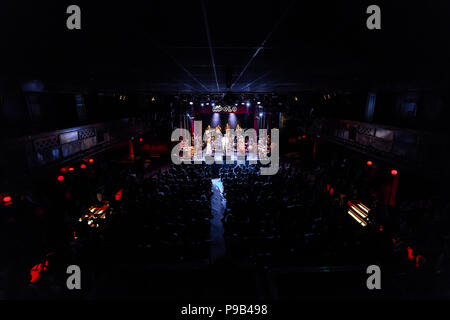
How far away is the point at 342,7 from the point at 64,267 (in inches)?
321

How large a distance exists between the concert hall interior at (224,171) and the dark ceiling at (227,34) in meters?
0.02

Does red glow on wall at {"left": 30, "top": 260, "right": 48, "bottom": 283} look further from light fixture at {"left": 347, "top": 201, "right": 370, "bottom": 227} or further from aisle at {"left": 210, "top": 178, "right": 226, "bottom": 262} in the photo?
light fixture at {"left": 347, "top": 201, "right": 370, "bottom": 227}

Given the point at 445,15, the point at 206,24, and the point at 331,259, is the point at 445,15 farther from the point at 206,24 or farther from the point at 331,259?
the point at 331,259

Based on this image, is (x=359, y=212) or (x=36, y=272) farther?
(x=359, y=212)

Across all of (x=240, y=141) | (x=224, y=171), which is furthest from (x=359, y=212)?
(x=240, y=141)

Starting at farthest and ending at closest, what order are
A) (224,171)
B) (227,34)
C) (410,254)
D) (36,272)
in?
(224,171)
(410,254)
(36,272)
(227,34)

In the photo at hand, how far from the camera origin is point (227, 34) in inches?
86.9

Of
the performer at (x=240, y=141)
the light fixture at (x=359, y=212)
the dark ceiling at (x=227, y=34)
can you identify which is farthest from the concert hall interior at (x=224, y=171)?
the performer at (x=240, y=141)

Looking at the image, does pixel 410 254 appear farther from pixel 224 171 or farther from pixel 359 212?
pixel 224 171

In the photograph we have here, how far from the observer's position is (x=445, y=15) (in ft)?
Result: 5.27

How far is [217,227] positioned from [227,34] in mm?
8293

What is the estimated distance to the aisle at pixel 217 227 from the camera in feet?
24.8

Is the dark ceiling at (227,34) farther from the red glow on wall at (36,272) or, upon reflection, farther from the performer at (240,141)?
the performer at (240,141)
